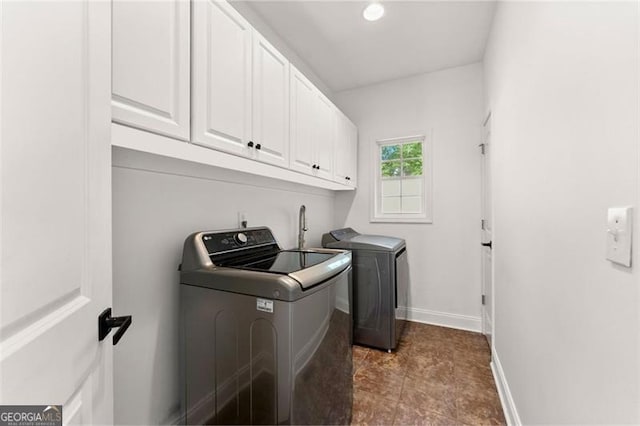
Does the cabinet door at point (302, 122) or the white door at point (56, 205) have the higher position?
the cabinet door at point (302, 122)

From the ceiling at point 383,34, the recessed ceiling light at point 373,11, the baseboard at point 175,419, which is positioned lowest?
the baseboard at point 175,419

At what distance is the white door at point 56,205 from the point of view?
40 centimetres

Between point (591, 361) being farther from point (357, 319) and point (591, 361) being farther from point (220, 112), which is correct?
point (357, 319)

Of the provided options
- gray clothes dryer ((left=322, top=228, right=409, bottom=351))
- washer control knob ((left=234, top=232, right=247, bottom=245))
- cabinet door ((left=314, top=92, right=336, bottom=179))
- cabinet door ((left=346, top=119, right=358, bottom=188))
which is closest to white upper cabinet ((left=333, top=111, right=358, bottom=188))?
cabinet door ((left=346, top=119, right=358, bottom=188))

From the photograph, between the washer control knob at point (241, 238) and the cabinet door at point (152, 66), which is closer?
the cabinet door at point (152, 66)

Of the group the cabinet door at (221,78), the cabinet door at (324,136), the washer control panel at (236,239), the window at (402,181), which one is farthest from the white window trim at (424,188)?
Result: the cabinet door at (221,78)

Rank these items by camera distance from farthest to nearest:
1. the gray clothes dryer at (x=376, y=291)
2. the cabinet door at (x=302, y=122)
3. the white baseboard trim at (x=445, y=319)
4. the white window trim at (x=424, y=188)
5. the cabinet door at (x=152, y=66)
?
1. the white window trim at (x=424, y=188)
2. the white baseboard trim at (x=445, y=319)
3. the gray clothes dryer at (x=376, y=291)
4. the cabinet door at (x=302, y=122)
5. the cabinet door at (x=152, y=66)

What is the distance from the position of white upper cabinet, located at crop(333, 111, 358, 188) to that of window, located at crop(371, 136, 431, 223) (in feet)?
1.05

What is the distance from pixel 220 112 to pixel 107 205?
722 millimetres

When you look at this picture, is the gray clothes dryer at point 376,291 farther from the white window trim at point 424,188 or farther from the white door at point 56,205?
the white door at point 56,205

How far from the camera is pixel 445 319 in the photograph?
2902 mm

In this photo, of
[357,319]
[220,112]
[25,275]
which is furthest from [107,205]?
[357,319]

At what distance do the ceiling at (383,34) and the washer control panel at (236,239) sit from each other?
1.69m

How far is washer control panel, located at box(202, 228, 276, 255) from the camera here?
1.41m
